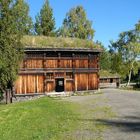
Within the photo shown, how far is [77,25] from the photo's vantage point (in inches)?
3322

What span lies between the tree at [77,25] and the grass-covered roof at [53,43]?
103 ft

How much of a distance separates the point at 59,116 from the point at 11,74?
41.3 feet

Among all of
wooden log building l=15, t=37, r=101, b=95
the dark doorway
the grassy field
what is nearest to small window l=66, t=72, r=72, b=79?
wooden log building l=15, t=37, r=101, b=95

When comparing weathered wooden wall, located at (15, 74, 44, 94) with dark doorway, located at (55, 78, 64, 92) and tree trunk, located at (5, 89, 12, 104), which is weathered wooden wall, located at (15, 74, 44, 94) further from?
dark doorway, located at (55, 78, 64, 92)

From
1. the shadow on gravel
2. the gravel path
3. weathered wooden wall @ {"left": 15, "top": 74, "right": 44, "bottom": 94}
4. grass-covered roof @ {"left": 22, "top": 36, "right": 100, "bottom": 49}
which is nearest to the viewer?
the gravel path

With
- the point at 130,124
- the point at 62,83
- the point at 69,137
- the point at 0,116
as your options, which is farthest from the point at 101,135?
the point at 62,83

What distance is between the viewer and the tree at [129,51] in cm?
8889

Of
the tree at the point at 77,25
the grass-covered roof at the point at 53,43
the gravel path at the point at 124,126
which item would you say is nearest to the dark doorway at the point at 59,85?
the grass-covered roof at the point at 53,43

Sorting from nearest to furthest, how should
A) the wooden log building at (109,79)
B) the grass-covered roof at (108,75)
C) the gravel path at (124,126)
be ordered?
1. the gravel path at (124,126)
2. the wooden log building at (109,79)
3. the grass-covered roof at (108,75)

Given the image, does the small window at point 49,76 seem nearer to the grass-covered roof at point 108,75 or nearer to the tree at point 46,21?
the tree at point 46,21

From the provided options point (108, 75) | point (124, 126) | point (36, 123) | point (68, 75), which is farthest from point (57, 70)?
point (108, 75)

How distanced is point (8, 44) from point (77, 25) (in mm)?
47135

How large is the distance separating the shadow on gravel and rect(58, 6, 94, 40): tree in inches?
2305

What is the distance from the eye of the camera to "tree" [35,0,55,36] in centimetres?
8000
